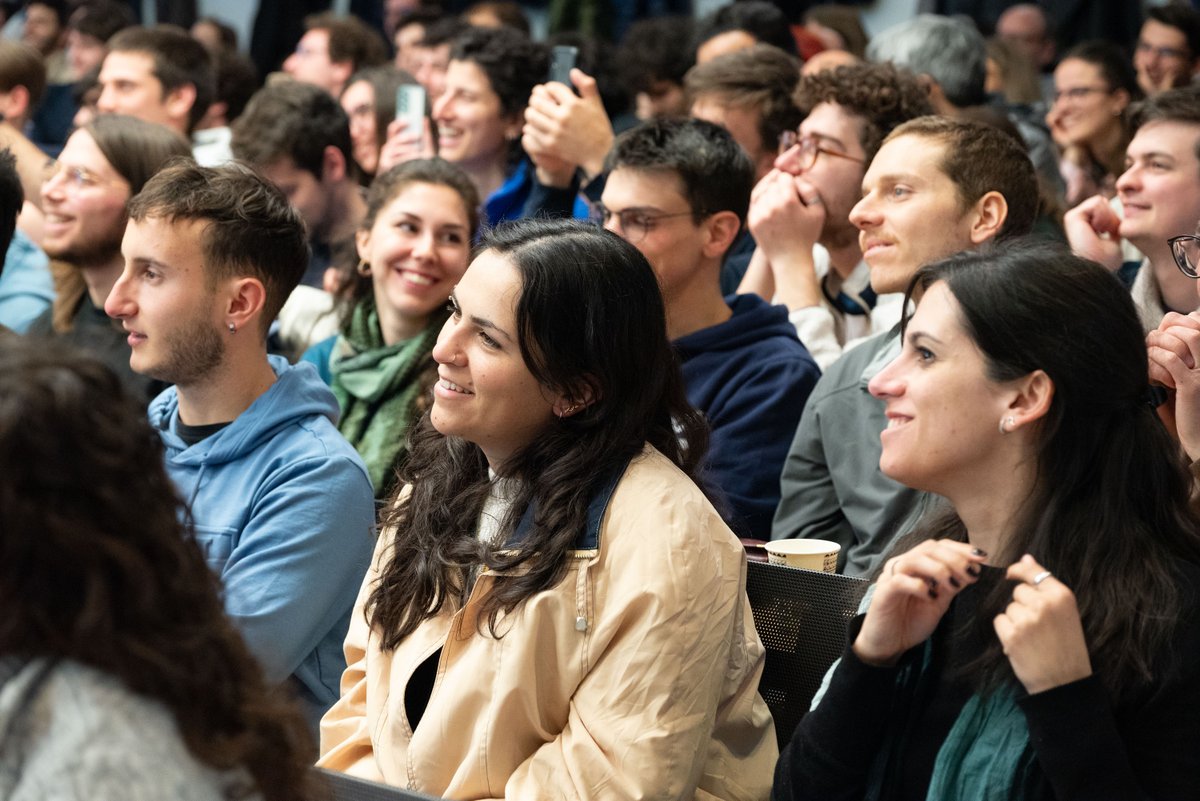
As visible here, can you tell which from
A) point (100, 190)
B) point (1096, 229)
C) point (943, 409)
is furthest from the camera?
point (100, 190)

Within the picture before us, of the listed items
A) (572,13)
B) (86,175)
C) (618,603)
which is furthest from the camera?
(572,13)

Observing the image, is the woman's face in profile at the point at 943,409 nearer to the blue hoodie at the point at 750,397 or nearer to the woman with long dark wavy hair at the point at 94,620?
the woman with long dark wavy hair at the point at 94,620

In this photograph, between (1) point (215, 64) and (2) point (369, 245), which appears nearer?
(2) point (369, 245)

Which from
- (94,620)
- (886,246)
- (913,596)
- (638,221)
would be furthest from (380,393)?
(94,620)

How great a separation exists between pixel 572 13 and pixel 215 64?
7.51 feet

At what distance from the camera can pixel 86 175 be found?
12.4 ft

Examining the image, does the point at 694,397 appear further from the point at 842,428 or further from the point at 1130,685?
the point at 1130,685

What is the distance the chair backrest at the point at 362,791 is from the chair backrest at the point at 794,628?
2.26 ft

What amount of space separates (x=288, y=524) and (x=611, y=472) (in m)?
0.67

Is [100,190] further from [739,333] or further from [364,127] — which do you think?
[364,127]

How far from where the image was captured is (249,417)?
264 centimetres

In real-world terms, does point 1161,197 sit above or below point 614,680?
above

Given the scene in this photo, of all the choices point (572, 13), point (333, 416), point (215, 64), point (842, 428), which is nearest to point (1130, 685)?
point (842, 428)

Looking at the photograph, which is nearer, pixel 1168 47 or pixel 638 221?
pixel 638 221
